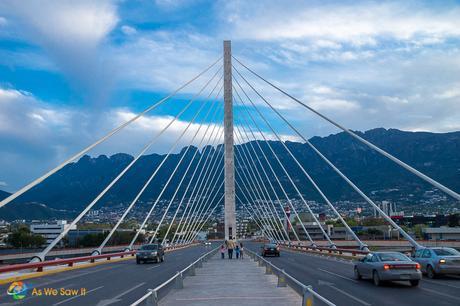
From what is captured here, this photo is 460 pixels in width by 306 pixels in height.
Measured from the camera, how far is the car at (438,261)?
2111cm

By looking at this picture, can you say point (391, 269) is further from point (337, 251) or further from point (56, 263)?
point (337, 251)

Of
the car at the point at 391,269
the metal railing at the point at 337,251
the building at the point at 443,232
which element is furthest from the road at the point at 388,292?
the building at the point at 443,232

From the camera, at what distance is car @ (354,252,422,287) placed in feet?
60.0

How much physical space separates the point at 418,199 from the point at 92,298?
19289 cm

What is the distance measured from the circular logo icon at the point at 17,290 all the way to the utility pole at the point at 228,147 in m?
48.5

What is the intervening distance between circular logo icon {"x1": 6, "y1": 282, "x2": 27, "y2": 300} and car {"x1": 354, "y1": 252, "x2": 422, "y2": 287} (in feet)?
40.5

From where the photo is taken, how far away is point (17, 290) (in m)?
20.0

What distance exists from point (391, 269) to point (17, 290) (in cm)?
1395

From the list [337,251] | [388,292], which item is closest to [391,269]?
[388,292]

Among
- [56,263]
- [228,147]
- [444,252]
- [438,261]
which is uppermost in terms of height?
[228,147]

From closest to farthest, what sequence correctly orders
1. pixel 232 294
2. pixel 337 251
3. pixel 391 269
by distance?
pixel 232 294, pixel 391 269, pixel 337 251

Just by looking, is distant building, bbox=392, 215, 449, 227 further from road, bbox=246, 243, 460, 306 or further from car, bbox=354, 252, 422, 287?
car, bbox=354, 252, 422, 287

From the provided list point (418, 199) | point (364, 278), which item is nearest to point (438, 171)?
point (418, 199)

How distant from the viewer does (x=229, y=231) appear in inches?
2820
